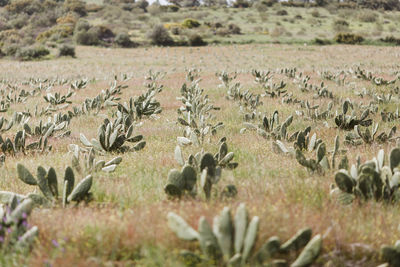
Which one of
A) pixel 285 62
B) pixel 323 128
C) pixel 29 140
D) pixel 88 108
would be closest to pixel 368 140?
pixel 323 128

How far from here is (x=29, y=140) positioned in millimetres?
5918

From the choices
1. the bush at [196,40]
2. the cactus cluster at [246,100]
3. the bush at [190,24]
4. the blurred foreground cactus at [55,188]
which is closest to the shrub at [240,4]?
the bush at [190,24]

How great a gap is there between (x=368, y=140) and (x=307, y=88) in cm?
734

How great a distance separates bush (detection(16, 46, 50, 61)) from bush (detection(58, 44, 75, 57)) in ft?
7.25

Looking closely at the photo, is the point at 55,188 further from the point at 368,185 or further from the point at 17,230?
the point at 368,185

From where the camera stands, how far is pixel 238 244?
1.70m

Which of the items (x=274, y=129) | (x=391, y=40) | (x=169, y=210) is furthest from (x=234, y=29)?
(x=169, y=210)

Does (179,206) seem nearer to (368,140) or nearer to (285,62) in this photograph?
Result: (368,140)

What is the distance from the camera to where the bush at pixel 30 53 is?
121 ft

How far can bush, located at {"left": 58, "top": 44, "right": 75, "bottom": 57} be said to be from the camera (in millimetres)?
37000

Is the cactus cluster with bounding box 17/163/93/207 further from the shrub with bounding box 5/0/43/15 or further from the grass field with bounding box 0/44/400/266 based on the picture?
the shrub with bounding box 5/0/43/15

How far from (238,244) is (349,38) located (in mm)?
48608

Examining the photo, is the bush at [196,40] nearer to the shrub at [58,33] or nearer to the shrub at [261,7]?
→ the shrub at [58,33]

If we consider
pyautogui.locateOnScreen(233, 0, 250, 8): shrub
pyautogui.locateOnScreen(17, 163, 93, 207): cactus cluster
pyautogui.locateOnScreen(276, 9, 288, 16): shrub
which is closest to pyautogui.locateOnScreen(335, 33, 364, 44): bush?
pyautogui.locateOnScreen(276, 9, 288, 16): shrub
